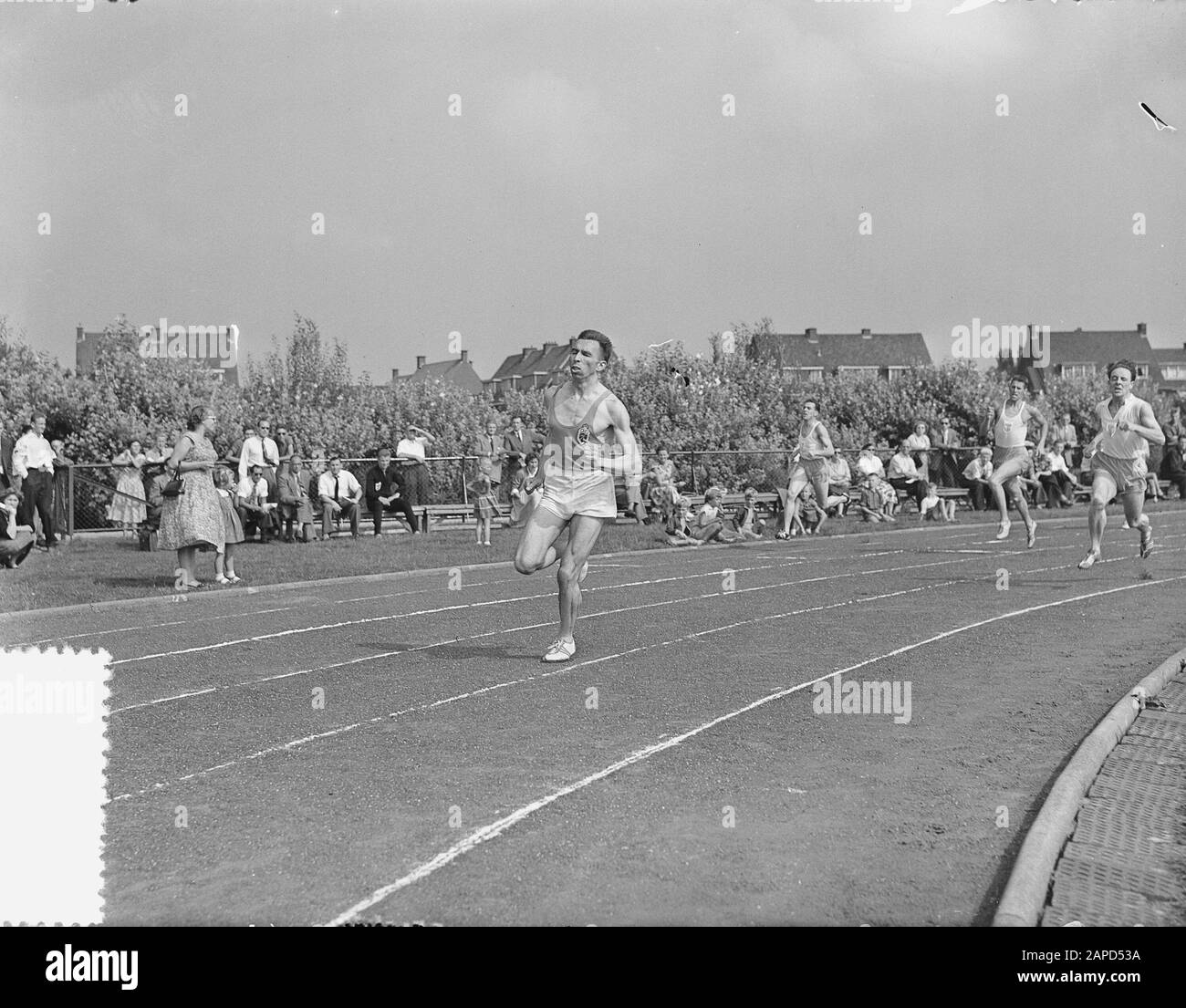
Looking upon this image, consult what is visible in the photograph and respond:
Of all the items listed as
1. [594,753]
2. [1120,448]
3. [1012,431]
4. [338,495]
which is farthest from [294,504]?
[594,753]

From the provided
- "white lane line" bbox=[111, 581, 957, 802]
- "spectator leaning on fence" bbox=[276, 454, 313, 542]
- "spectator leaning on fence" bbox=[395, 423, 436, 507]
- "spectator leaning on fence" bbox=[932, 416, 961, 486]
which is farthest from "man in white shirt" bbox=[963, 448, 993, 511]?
"white lane line" bbox=[111, 581, 957, 802]

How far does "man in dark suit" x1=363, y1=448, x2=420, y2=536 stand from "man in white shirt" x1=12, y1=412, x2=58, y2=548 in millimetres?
4992

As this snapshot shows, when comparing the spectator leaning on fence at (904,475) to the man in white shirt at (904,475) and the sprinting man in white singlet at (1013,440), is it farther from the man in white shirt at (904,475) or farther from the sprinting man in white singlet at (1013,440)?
the sprinting man in white singlet at (1013,440)

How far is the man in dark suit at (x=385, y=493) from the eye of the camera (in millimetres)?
24219

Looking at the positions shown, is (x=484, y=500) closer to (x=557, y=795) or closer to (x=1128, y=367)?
(x=1128, y=367)

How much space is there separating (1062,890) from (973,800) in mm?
1404

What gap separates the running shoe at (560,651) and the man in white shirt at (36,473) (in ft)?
41.9

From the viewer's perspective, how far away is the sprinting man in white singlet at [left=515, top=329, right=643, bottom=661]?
33.0 feet

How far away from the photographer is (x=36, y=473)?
20922 millimetres

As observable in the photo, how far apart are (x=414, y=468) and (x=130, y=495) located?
482 centimetres

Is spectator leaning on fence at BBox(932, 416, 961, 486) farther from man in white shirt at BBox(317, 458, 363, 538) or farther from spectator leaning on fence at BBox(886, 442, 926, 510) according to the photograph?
man in white shirt at BBox(317, 458, 363, 538)

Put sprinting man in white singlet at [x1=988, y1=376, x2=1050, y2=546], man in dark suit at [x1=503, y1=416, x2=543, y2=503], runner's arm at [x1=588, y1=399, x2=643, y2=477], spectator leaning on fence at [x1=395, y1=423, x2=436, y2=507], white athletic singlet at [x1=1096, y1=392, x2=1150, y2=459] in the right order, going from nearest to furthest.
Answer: runner's arm at [x1=588, y1=399, x2=643, y2=477] → white athletic singlet at [x1=1096, y1=392, x2=1150, y2=459] → sprinting man in white singlet at [x1=988, y1=376, x2=1050, y2=546] → spectator leaning on fence at [x1=395, y1=423, x2=436, y2=507] → man in dark suit at [x1=503, y1=416, x2=543, y2=503]

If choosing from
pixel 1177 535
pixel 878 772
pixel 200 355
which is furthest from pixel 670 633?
pixel 200 355
